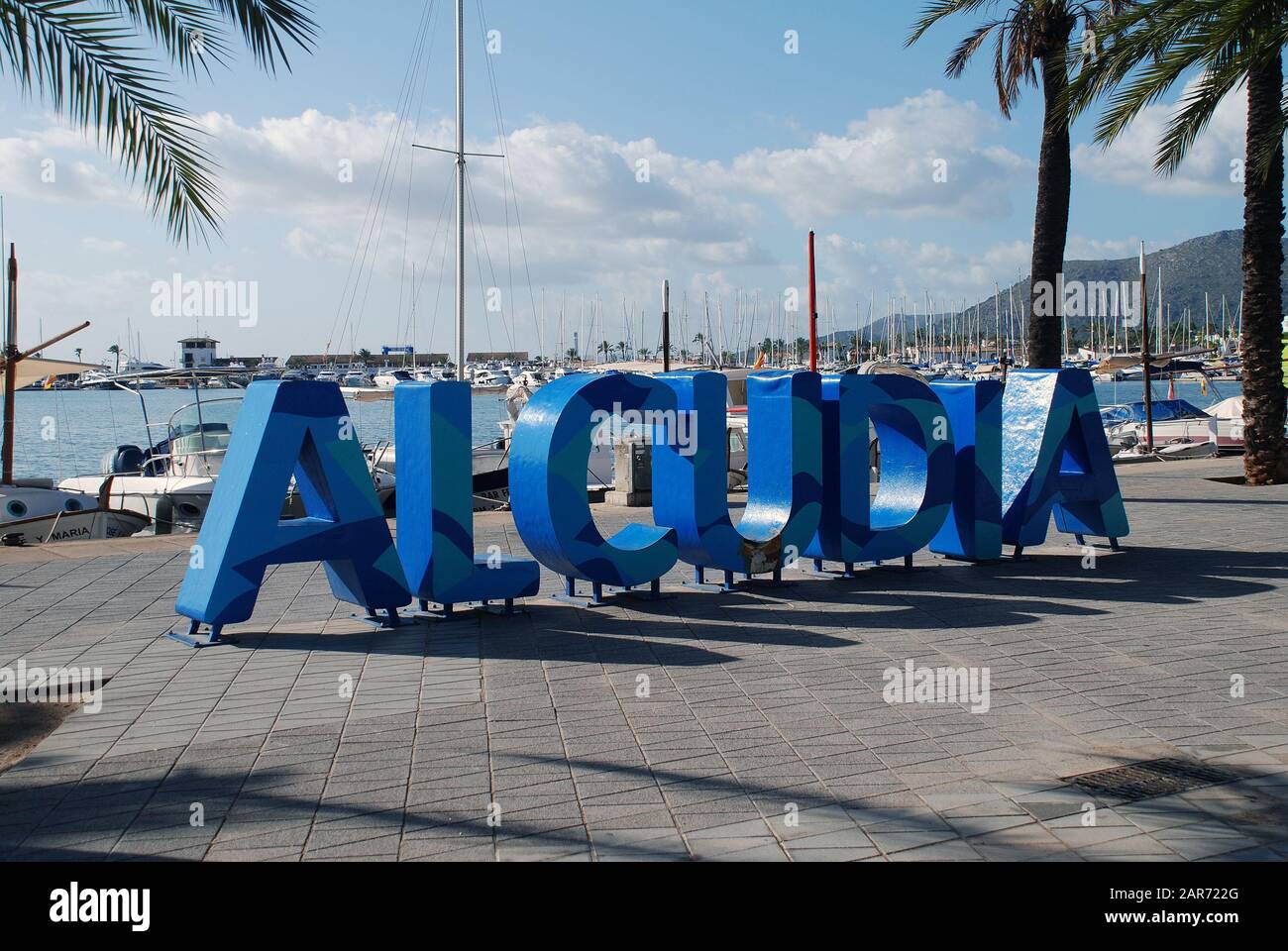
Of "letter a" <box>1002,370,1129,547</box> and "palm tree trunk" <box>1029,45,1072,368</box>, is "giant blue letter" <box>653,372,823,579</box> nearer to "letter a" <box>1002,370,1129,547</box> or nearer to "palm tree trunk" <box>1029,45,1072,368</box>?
"letter a" <box>1002,370,1129,547</box>

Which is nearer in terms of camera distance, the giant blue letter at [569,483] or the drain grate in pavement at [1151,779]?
the drain grate in pavement at [1151,779]

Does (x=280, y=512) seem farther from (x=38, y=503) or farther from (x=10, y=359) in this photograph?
(x=10, y=359)

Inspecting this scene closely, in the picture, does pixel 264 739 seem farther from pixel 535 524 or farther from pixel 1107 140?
pixel 1107 140

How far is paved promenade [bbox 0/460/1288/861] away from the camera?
4.82 meters

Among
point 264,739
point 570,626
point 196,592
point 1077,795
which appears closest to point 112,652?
point 196,592

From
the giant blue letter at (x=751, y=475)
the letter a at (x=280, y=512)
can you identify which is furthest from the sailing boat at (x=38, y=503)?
the giant blue letter at (x=751, y=475)

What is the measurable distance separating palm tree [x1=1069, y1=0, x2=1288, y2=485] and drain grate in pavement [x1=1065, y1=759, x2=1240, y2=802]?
7.53m

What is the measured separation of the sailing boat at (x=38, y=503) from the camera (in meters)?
17.7

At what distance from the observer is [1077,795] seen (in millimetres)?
5207

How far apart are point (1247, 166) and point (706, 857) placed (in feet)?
52.4

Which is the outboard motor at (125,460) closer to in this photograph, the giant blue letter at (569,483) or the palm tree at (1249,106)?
the giant blue letter at (569,483)

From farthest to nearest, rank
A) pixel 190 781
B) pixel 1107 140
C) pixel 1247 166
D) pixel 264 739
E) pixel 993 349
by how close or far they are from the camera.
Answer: pixel 993 349, pixel 1247 166, pixel 1107 140, pixel 264 739, pixel 190 781

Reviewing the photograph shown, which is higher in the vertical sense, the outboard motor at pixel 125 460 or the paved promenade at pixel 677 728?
the outboard motor at pixel 125 460

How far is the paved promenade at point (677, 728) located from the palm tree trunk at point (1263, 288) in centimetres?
767
